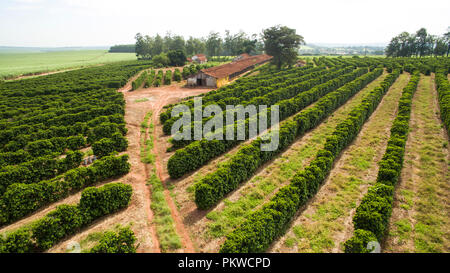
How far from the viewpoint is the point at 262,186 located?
15.3 meters

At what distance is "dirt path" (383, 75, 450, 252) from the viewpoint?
10.8 meters

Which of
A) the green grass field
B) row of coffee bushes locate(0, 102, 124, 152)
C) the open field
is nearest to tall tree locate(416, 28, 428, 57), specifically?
the open field

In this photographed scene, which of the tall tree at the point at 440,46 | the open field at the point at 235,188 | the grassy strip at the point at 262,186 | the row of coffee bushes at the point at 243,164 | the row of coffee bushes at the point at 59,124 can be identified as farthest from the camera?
the tall tree at the point at 440,46

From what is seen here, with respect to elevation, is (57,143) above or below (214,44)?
below

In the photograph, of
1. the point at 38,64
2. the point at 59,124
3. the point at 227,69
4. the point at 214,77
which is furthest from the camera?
the point at 38,64

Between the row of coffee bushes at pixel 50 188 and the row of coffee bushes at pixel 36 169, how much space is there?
2.39 m

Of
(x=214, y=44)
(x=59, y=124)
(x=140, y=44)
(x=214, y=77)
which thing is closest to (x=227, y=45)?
(x=214, y=44)

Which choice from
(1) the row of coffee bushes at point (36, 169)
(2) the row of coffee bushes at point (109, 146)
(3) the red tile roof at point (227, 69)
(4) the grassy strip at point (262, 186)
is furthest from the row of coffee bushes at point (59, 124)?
(3) the red tile roof at point (227, 69)

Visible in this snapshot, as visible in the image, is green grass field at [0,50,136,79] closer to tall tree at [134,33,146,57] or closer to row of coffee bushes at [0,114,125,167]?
tall tree at [134,33,146,57]

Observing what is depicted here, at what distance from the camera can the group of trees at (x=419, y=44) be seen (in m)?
99.6

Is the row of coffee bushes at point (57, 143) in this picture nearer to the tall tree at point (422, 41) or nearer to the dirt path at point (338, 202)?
the dirt path at point (338, 202)

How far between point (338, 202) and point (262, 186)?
478 centimetres

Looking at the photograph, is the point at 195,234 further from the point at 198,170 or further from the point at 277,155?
the point at 277,155

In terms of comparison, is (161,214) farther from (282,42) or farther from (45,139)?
(282,42)
